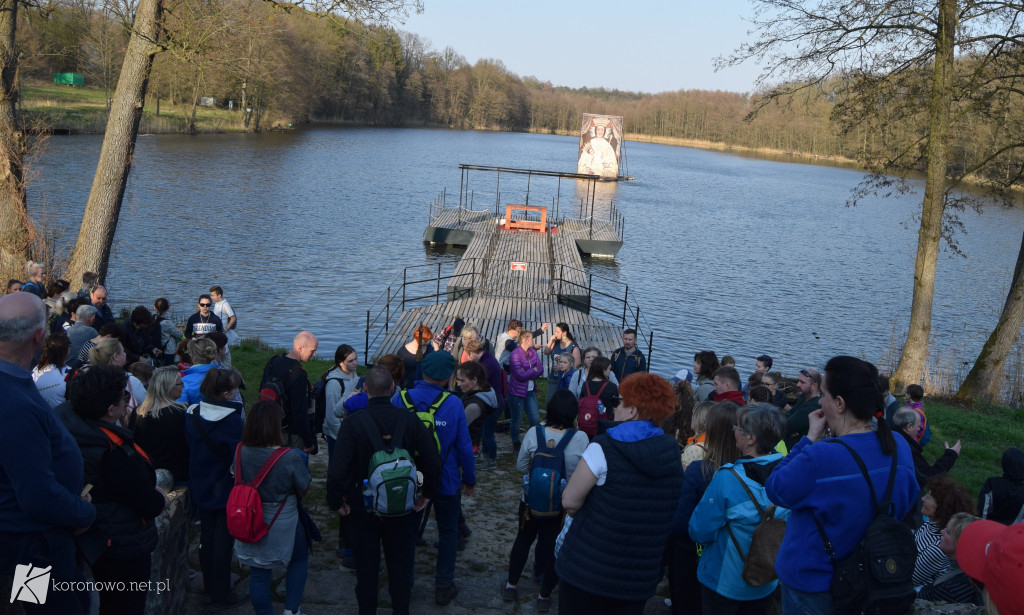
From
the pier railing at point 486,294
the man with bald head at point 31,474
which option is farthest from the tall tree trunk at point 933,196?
the man with bald head at point 31,474

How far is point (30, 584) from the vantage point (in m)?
2.93

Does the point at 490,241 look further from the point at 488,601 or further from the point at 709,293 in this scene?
the point at 488,601

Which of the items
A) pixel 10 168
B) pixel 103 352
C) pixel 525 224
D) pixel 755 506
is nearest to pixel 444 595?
pixel 755 506

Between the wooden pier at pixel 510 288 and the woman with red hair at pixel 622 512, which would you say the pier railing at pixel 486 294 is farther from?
the woman with red hair at pixel 622 512

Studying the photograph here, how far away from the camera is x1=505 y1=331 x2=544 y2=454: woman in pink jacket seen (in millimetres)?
8680

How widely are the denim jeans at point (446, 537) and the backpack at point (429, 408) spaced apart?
47 cm

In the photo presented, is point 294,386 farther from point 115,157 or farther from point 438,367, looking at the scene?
point 115,157

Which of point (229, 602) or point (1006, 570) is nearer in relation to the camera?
point (1006, 570)

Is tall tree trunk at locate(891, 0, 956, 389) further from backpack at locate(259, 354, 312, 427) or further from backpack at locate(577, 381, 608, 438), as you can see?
backpack at locate(259, 354, 312, 427)

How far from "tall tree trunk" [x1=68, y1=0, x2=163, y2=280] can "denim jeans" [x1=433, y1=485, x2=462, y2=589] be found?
33.4ft

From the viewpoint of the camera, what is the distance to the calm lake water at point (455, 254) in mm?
21891


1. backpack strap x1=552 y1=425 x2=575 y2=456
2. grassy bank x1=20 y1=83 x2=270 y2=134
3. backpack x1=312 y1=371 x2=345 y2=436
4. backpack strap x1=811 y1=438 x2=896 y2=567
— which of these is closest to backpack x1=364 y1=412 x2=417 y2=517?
backpack strap x1=552 y1=425 x2=575 y2=456

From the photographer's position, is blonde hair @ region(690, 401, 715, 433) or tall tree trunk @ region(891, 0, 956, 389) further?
tall tree trunk @ region(891, 0, 956, 389)

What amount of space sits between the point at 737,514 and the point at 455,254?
29492mm
